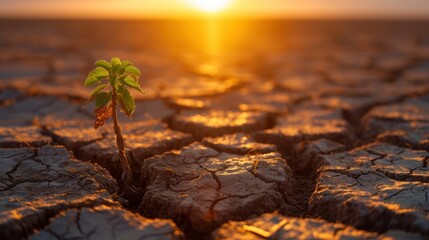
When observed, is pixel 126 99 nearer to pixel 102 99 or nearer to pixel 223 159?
pixel 102 99

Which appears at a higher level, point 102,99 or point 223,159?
point 102,99

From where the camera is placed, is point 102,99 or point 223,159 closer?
point 102,99

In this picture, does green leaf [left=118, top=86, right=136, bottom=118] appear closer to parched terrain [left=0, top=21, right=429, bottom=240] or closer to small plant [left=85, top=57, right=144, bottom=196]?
small plant [left=85, top=57, right=144, bottom=196]

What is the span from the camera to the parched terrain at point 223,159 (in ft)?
6.28

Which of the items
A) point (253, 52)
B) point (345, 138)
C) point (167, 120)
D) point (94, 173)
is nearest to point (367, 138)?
point (345, 138)

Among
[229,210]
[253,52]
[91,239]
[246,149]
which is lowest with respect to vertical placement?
[91,239]

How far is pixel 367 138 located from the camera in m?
3.29

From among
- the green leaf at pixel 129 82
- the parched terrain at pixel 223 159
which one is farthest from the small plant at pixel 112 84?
the parched terrain at pixel 223 159

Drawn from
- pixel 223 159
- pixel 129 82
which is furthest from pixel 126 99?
pixel 223 159

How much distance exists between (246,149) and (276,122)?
2.42ft

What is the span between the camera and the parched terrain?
6.28ft

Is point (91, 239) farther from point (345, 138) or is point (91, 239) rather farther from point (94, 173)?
point (345, 138)

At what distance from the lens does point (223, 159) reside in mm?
2605

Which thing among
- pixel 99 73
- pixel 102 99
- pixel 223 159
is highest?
pixel 99 73
